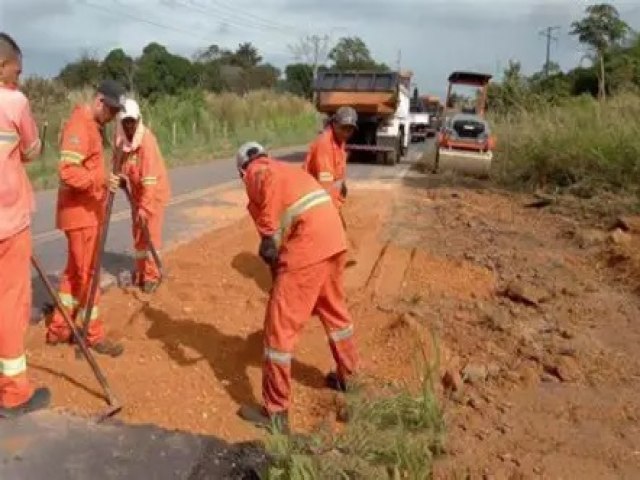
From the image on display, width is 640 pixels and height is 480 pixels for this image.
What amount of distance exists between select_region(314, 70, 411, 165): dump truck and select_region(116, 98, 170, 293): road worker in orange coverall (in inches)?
503

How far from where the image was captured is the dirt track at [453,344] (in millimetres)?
4406

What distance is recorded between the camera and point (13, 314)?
411 cm

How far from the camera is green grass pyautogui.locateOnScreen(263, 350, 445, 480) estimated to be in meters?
3.50

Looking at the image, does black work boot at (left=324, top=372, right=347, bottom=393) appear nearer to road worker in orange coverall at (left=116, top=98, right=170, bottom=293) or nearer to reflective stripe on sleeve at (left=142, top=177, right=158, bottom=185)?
road worker in orange coverall at (left=116, top=98, right=170, bottom=293)

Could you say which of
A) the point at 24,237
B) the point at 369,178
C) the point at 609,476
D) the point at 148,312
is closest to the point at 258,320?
the point at 148,312

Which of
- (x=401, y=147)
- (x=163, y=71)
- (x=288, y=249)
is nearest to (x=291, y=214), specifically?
(x=288, y=249)

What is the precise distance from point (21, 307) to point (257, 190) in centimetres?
148

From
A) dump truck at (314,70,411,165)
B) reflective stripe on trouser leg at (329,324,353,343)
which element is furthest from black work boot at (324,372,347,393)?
dump truck at (314,70,411,165)

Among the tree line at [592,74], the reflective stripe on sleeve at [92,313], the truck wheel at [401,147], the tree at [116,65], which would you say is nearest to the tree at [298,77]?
the tree at [116,65]

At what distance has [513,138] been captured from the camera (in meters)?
16.6

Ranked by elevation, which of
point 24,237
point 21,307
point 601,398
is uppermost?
point 24,237

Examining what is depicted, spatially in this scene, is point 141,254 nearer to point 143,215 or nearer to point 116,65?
point 143,215

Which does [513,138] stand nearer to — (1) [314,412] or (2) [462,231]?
(2) [462,231]

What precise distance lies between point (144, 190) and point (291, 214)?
2739mm
